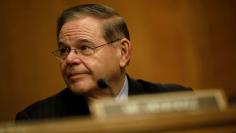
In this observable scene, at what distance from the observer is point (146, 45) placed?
105 inches

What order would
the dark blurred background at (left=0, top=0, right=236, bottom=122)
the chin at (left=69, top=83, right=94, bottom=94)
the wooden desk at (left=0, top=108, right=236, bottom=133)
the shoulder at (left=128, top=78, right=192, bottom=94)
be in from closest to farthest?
the wooden desk at (left=0, top=108, right=236, bottom=133) → the chin at (left=69, top=83, right=94, bottom=94) → the shoulder at (left=128, top=78, right=192, bottom=94) → the dark blurred background at (left=0, top=0, right=236, bottom=122)

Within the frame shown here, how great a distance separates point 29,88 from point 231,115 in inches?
70.7

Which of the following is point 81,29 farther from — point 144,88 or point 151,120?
point 151,120

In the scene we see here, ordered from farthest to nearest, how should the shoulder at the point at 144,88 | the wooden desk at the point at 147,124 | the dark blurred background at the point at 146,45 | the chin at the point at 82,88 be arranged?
the dark blurred background at the point at 146,45, the shoulder at the point at 144,88, the chin at the point at 82,88, the wooden desk at the point at 147,124

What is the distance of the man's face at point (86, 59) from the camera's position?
1614mm

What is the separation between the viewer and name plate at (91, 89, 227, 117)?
84 cm

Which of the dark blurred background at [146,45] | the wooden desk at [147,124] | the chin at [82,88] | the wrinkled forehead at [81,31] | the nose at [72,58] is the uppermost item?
the wooden desk at [147,124]

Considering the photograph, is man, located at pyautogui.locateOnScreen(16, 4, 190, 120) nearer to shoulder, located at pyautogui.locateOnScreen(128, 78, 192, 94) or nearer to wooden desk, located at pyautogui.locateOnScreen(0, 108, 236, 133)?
shoulder, located at pyautogui.locateOnScreen(128, 78, 192, 94)

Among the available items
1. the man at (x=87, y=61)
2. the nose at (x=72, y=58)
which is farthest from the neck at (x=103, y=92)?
the nose at (x=72, y=58)

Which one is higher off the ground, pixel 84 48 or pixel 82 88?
pixel 84 48

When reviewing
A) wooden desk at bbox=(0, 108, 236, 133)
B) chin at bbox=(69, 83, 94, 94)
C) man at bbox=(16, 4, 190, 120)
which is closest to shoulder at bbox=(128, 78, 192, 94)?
man at bbox=(16, 4, 190, 120)

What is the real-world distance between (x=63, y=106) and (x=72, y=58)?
0.20 m

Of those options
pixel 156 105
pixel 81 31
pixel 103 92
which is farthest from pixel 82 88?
pixel 156 105

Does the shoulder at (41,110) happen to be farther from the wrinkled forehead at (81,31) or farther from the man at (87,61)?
the wrinkled forehead at (81,31)
